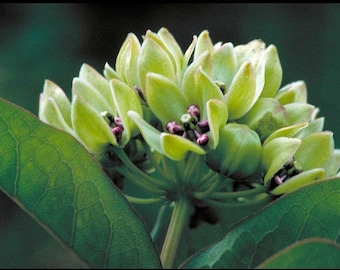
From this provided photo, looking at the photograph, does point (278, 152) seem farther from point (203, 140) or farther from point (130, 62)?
point (130, 62)

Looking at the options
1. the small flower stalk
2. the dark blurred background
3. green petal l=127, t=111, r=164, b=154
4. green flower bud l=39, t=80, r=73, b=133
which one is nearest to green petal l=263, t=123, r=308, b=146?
the small flower stalk

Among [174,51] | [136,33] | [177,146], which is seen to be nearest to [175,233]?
[177,146]

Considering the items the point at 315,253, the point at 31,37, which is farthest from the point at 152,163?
the point at 31,37

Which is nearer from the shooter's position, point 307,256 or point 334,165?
point 307,256

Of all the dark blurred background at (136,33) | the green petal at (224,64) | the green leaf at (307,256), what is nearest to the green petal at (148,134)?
the green petal at (224,64)

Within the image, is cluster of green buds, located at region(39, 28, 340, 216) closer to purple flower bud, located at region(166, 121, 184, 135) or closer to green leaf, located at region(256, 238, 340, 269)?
purple flower bud, located at region(166, 121, 184, 135)

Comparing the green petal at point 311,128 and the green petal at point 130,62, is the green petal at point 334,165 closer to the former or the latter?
the green petal at point 311,128

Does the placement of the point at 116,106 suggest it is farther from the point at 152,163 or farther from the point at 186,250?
the point at 186,250
